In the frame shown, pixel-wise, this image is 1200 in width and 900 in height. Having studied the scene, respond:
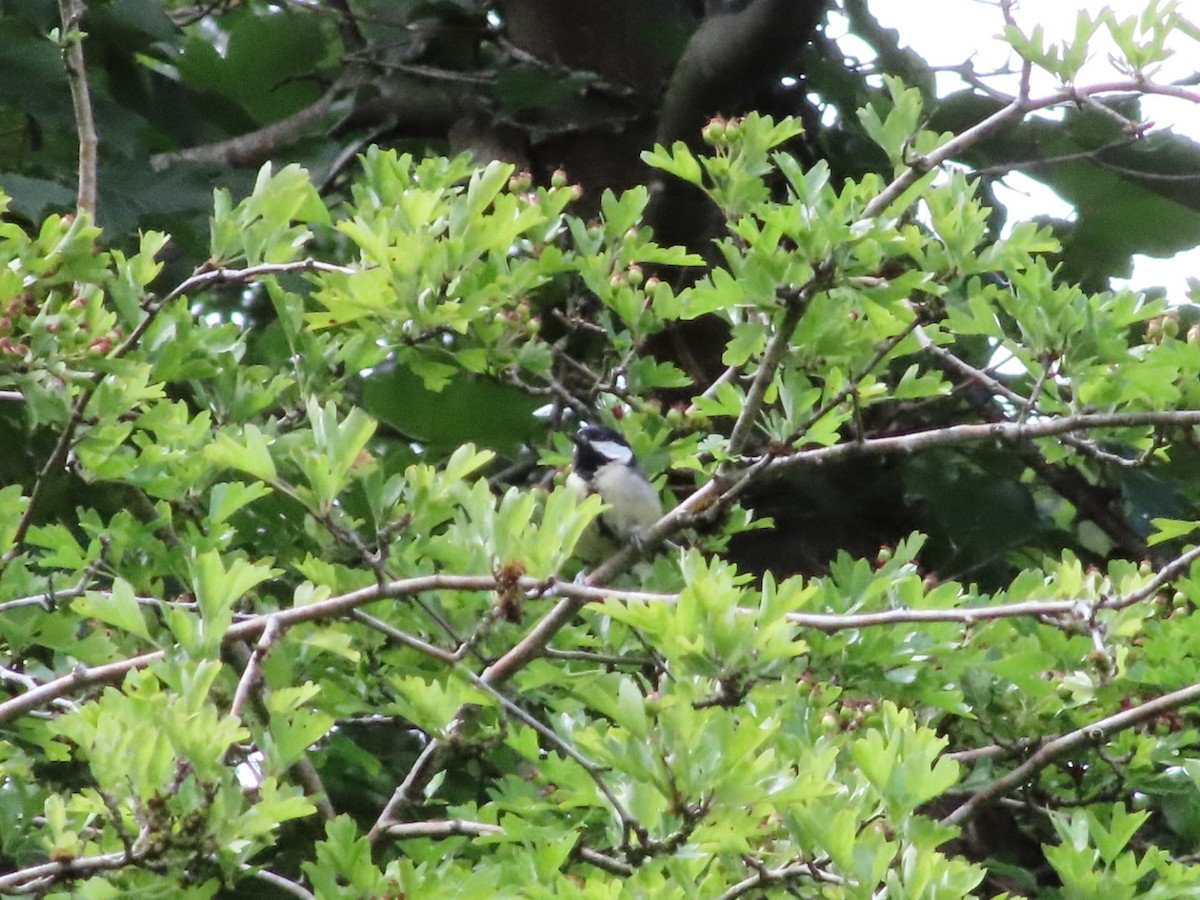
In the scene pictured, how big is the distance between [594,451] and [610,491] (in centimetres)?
13

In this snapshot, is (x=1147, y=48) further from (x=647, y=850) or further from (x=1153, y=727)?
(x=647, y=850)

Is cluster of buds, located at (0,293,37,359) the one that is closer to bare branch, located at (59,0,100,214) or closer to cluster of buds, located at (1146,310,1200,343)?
bare branch, located at (59,0,100,214)

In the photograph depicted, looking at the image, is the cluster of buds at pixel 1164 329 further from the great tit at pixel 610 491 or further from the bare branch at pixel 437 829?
the bare branch at pixel 437 829

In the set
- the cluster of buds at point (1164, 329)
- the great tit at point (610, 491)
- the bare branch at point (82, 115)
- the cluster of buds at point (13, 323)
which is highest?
the bare branch at point (82, 115)

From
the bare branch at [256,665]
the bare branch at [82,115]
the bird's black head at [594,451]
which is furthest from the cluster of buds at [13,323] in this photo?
the bird's black head at [594,451]

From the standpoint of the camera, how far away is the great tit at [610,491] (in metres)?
3.23

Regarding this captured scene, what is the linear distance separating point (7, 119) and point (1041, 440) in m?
2.66

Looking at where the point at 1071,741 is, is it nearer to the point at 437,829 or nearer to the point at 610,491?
the point at 437,829

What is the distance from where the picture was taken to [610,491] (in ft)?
11.0

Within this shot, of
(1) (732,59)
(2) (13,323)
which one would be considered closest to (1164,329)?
(1) (732,59)

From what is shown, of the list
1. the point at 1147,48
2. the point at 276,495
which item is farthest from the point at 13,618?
the point at 1147,48

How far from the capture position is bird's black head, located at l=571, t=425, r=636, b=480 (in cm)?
319

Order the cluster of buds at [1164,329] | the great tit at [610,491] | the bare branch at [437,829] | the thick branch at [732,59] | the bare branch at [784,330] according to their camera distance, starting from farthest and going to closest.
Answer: the great tit at [610,491]
the thick branch at [732,59]
the cluster of buds at [1164,329]
the bare branch at [437,829]
the bare branch at [784,330]

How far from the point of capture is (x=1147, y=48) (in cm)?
208
